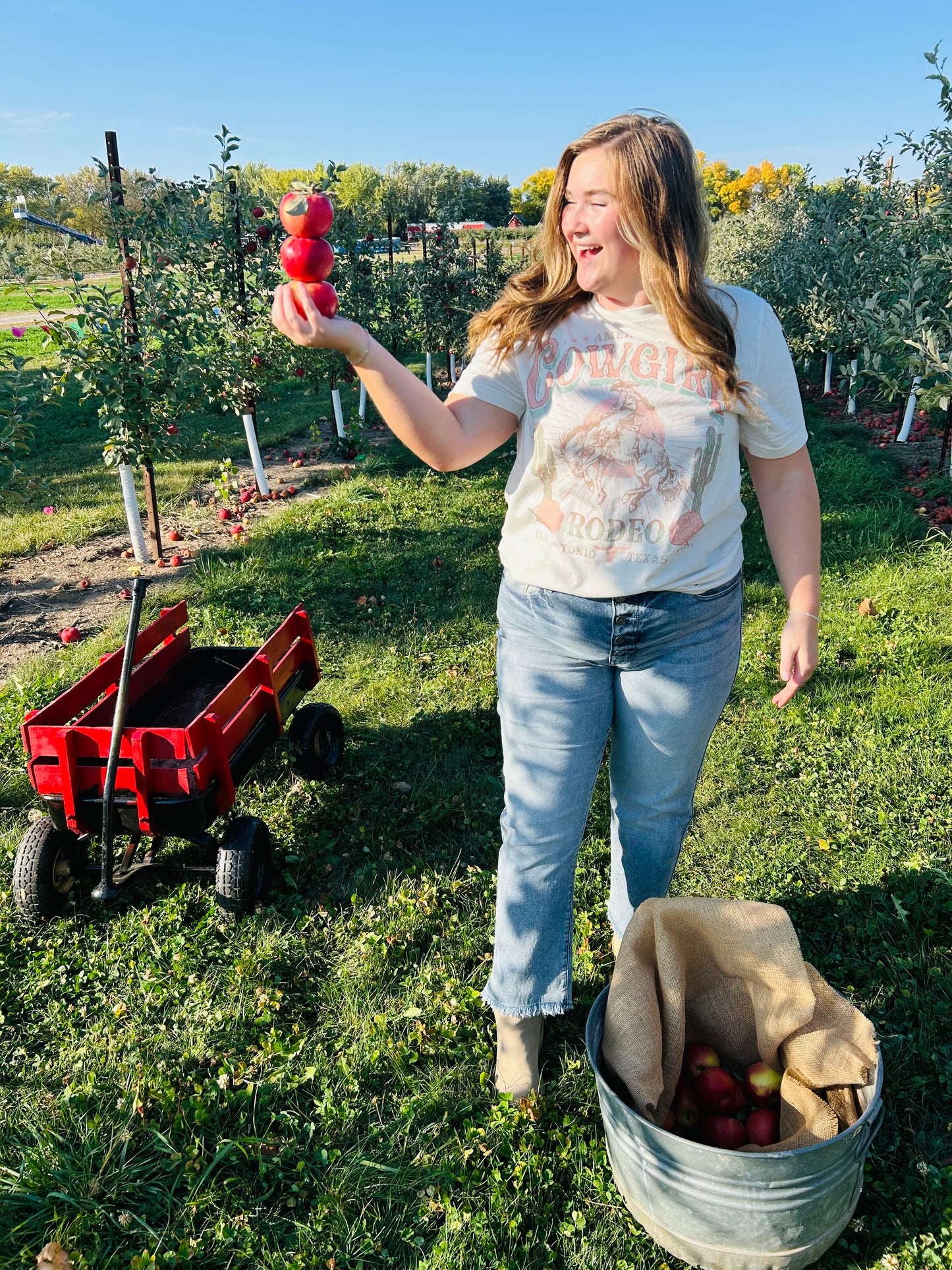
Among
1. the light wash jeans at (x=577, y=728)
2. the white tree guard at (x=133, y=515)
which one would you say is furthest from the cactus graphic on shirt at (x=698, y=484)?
the white tree guard at (x=133, y=515)

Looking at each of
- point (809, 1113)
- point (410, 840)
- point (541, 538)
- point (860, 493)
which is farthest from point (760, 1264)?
point (860, 493)

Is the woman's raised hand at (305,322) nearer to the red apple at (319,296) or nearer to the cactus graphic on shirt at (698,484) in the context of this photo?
the red apple at (319,296)

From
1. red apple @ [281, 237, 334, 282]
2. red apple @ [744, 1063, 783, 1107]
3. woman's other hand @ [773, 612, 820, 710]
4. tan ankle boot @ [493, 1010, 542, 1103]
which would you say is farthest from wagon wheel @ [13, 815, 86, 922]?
woman's other hand @ [773, 612, 820, 710]

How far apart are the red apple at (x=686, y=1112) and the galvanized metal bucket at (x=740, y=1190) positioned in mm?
175

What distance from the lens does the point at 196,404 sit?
6598 millimetres

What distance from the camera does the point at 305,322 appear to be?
1.61 meters

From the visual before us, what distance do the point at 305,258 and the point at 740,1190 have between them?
202 cm

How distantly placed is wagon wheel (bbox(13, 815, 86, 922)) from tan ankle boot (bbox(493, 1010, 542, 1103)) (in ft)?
5.20

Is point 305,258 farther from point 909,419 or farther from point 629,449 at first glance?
point 909,419

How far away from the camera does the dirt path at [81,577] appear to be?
521cm

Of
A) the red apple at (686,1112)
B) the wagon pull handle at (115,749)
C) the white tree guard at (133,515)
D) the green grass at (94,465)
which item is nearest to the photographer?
the red apple at (686,1112)

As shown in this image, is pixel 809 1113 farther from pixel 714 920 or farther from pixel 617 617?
pixel 617 617

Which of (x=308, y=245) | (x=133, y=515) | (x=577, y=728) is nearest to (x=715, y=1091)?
(x=577, y=728)

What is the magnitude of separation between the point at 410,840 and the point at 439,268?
1107 centimetres
